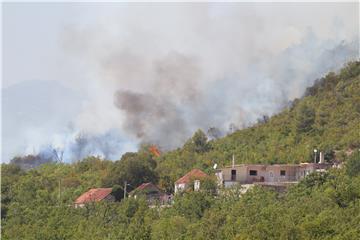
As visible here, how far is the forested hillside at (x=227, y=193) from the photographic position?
93.8 feet

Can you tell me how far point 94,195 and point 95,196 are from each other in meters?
0.26

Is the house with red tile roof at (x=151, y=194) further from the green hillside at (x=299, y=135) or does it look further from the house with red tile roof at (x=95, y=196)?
the green hillside at (x=299, y=135)

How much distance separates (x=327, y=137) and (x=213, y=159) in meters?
6.71

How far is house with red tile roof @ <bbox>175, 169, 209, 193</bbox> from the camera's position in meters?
39.5

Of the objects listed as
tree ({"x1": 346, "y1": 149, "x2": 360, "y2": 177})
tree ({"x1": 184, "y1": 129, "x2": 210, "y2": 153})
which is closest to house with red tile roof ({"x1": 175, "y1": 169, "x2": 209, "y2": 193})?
tree ({"x1": 184, "y1": 129, "x2": 210, "y2": 153})

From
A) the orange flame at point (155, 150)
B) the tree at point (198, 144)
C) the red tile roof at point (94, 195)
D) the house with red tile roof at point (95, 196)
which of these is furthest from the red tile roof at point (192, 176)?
the orange flame at point (155, 150)

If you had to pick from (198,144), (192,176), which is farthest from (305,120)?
(192,176)

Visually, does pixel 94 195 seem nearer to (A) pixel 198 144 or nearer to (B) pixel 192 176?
(B) pixel 192 176

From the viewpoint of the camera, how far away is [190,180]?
40.0 m

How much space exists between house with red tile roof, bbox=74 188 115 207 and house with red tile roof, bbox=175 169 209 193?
329 centimetres

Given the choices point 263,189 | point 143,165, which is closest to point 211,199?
point 263,189

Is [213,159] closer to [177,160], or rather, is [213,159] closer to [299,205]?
[177,160]

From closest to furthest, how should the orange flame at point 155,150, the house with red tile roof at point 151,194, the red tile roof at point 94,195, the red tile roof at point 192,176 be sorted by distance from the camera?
the house with red tile roof at point 151,194, the red tile roof at point 192,176, the red tile roof at point 94,195, the orange flame at point 155,150

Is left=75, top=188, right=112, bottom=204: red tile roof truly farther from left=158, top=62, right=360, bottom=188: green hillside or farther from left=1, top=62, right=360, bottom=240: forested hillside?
left=158, top=62, right=360, bottom=188: green hillside
